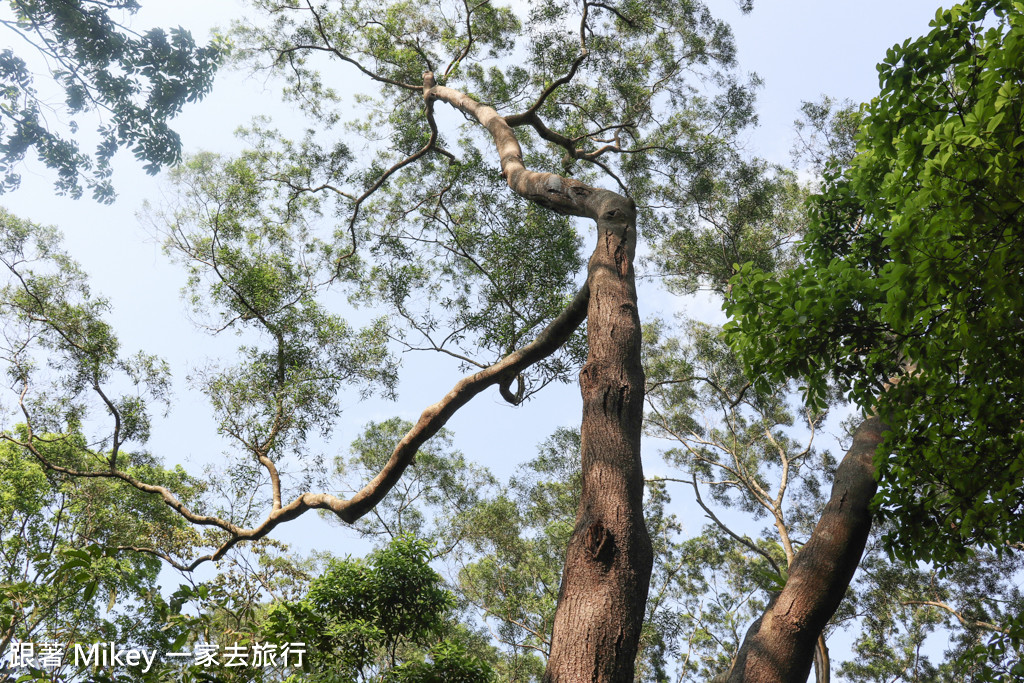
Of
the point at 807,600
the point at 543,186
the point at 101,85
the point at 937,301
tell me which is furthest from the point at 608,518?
the point at 101,85

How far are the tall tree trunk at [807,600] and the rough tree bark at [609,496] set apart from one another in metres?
0.69

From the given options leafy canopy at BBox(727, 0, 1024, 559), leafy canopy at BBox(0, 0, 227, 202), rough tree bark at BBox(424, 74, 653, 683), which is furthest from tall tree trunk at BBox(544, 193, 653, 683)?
→ leafy canopy at BBox(0, 0, 227, 202)

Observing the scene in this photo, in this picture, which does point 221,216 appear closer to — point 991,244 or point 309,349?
point 309,349

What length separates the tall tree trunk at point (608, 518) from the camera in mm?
2287

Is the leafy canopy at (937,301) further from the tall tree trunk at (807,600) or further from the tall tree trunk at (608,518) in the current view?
the tall tree trunk at (608,518)

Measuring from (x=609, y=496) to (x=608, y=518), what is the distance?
11 centimetres

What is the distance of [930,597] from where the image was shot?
475 inches

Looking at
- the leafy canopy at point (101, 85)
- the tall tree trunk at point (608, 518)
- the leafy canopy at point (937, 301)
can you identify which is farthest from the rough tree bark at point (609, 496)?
the leafy canopy at point (101, 85)

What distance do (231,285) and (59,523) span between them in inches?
261

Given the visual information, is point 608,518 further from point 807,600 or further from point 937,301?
point 937,301

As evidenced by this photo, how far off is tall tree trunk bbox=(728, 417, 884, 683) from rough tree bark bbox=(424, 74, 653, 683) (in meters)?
0.69

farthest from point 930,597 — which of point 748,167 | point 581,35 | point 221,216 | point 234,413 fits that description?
point 221,216

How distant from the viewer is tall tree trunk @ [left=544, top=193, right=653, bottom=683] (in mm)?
2287

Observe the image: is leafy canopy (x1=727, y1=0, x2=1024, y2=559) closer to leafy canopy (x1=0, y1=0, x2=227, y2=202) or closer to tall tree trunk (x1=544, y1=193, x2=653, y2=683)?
tall tree trunk (x1=544, y1=193, x2=653, y2=683)
